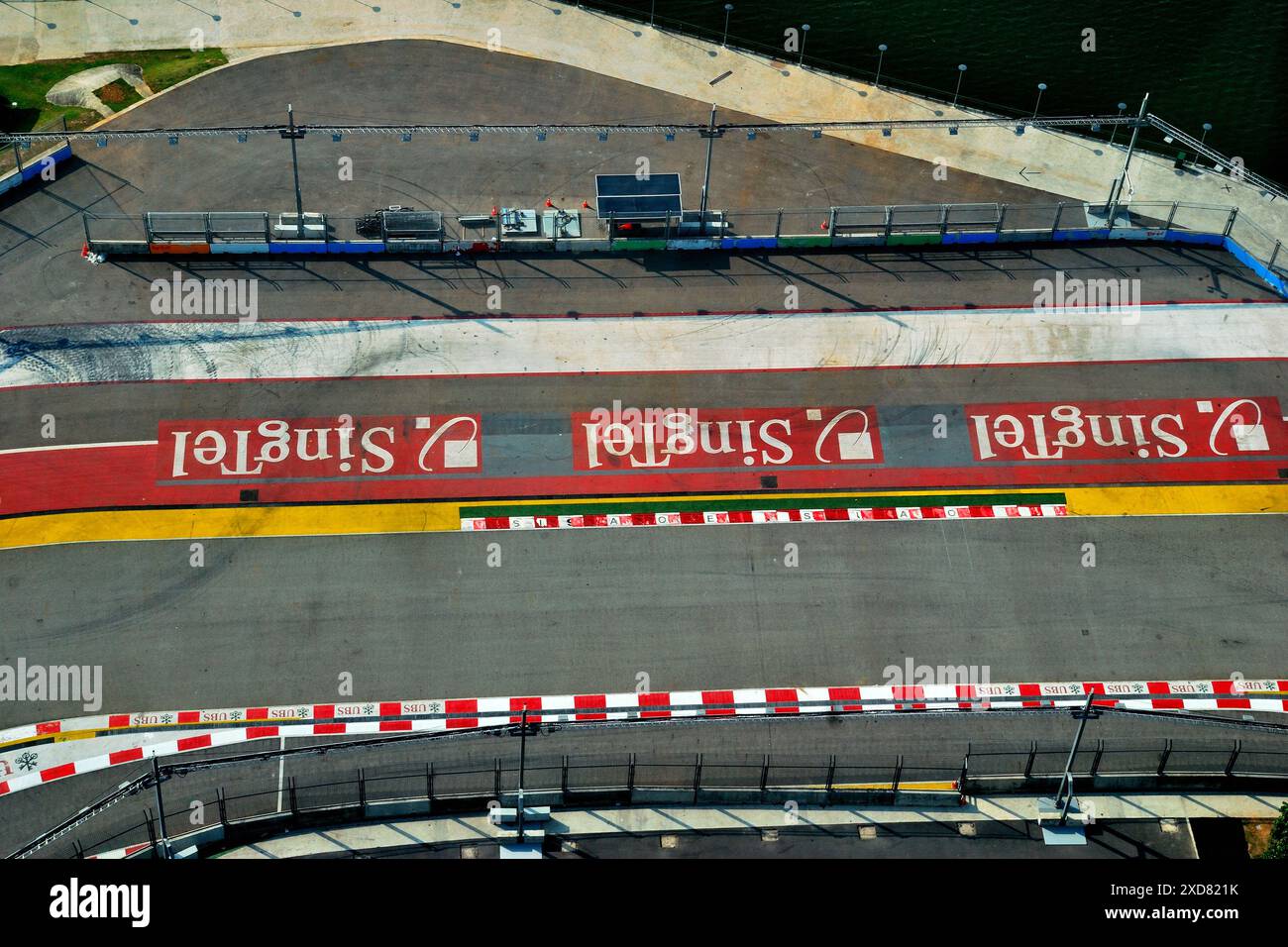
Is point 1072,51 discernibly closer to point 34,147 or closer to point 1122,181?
point 1122,181

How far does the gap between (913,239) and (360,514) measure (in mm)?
27475

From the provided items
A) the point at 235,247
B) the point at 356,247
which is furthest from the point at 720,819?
the point at 235,247

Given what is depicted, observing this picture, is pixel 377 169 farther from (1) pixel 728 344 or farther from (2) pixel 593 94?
(1) pixel 728 344

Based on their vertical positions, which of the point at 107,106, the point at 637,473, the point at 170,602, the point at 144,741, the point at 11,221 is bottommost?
the point at 144,741

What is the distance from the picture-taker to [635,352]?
73250 mm

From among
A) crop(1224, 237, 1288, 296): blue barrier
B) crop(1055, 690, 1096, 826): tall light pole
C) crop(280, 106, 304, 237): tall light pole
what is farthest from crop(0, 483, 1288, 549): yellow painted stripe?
crop(280, 106, 304, 237): tall light pole

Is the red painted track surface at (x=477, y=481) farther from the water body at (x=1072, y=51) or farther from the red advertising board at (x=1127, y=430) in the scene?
the water body at (x=1072, y=51)

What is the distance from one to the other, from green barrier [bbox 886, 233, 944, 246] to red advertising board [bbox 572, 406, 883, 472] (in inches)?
392

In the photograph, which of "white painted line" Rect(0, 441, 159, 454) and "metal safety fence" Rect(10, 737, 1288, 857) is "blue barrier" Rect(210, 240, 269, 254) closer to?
"white painted line" Rect(0, 441, 159, 454)

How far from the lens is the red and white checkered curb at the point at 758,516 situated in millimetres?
67688

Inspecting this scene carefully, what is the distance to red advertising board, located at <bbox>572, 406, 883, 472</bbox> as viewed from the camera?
69.9 m

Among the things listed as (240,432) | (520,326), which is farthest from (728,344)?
(240,432)

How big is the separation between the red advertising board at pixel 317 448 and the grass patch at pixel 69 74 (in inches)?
774

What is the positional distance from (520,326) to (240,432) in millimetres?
12265
